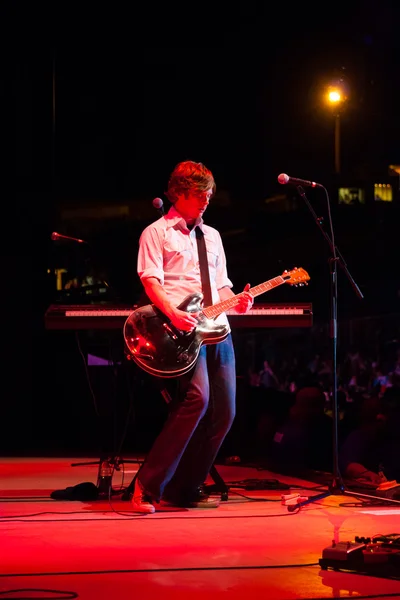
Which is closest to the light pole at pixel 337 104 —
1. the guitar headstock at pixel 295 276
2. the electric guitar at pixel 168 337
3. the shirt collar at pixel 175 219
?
the guitar headstock at pixel 295 276

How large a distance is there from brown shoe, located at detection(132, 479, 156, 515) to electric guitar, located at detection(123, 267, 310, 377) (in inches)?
25.7

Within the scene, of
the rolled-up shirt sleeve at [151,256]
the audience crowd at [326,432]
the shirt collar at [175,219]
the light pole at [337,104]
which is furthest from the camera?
the light pole at [337,104]

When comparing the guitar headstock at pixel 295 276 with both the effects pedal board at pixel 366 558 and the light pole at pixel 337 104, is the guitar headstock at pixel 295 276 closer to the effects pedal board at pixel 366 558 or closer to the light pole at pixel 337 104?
the effects pedal board at pixel 366 558

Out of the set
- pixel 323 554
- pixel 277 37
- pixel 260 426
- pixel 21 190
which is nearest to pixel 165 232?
pixel 323 554

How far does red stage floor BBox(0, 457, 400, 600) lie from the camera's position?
3053 millimetres

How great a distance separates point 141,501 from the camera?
4625 millimetres

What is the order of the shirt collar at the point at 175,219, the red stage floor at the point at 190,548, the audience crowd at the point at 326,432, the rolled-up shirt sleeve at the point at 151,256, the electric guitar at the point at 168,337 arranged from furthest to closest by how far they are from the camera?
the audience crowd at the point at 326,432
the shirt collar at the point at 175,219
the rolled-up shirt sleeve at the point at 151,256
the electric guitar at the point at 168,337
the red stage floor at the point at 190,548

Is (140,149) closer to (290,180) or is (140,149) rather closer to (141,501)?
(290,180)

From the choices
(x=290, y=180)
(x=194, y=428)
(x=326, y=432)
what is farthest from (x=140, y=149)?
(x=194, y=428)

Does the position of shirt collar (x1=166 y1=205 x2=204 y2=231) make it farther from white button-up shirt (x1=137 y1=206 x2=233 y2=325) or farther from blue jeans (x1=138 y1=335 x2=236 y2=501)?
blue jeans (x1=138 y1=335 x2=236 y2=501)

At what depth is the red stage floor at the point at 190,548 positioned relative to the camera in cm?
305

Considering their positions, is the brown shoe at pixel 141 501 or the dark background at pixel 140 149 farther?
the dark background at pixel 140 149

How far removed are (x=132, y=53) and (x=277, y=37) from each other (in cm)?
169

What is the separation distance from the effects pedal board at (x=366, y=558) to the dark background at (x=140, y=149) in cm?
508
